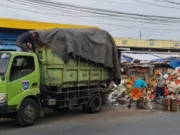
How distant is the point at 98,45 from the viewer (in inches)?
540

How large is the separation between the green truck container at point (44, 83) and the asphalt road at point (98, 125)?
1.63ft

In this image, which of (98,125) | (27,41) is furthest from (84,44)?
(98,125)

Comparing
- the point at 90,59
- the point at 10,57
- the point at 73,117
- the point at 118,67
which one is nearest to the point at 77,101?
the point at 73,117

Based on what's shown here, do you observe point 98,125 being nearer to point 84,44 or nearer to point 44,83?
point 44,83

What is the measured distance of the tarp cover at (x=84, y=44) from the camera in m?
12.1

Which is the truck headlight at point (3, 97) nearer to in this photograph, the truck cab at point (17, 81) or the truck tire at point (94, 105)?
the truck cab at point (17, 81)

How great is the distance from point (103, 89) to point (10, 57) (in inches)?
205

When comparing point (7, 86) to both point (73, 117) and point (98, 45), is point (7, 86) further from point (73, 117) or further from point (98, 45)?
point (98, 45)

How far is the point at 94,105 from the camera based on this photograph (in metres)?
14.0

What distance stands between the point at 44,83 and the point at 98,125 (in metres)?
2.49

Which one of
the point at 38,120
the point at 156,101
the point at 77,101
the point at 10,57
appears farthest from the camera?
the point at 156,101

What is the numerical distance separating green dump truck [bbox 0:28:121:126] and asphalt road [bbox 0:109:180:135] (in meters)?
0.49

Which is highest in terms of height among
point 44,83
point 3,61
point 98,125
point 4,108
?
point 3,61

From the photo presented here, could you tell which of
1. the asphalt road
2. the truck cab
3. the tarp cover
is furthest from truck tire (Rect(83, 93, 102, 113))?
the truck cab
